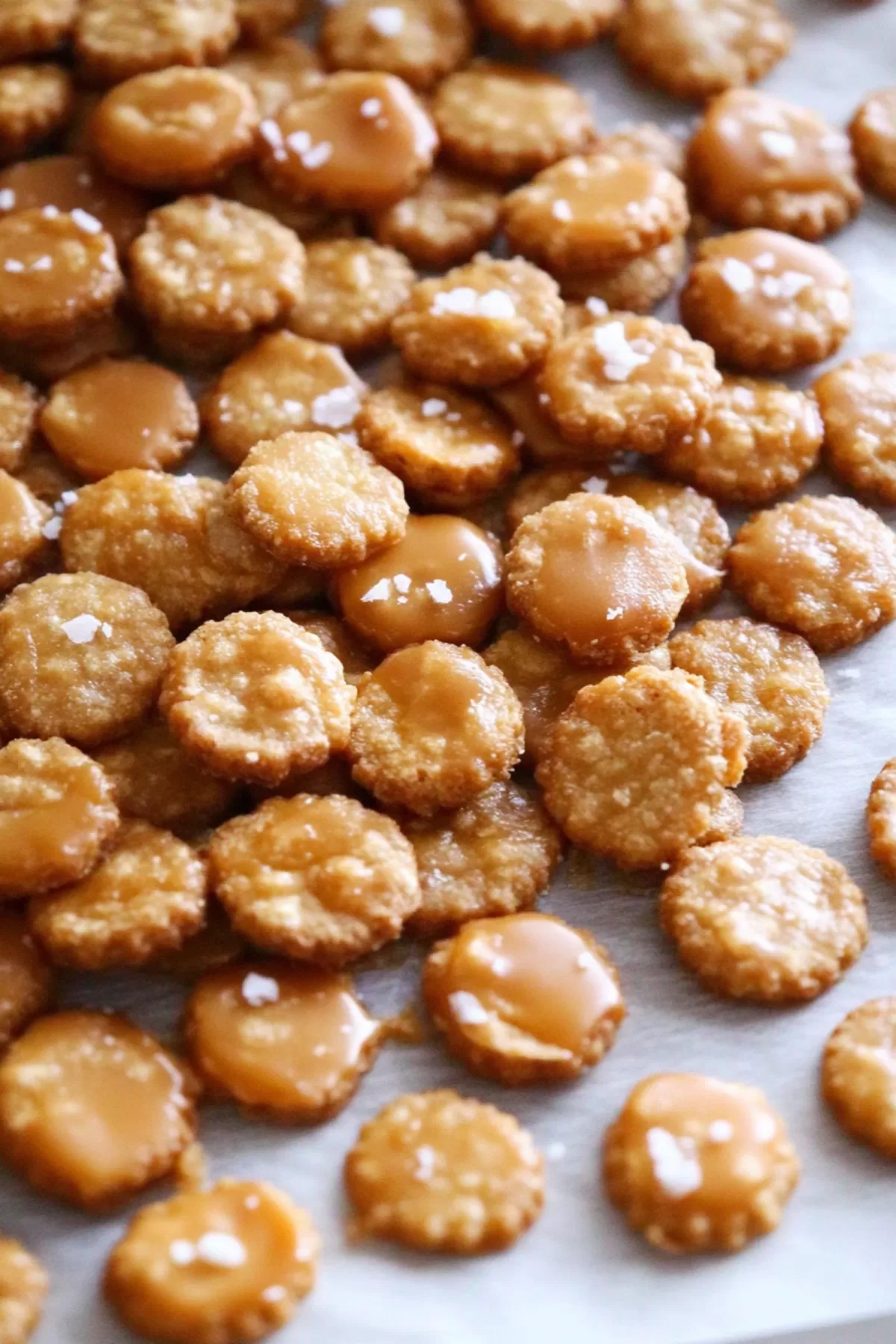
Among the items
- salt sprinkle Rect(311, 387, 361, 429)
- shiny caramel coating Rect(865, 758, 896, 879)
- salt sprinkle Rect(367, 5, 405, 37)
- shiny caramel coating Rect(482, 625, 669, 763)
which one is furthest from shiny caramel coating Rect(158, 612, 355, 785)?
salt sprinkle Rect(367, 5, 405, 37)

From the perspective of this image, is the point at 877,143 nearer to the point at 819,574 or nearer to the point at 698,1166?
the point at 819,574

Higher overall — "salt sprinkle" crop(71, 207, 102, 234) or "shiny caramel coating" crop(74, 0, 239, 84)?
"shiny caramel coating" crop(74, 0, 239, 84)

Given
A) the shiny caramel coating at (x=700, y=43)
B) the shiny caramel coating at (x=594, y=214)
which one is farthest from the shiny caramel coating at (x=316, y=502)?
the shiny caramel coating at (x=700, y=43)

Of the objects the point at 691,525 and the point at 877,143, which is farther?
the point at 877,143

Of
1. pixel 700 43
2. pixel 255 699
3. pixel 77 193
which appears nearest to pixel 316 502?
pixel 255 699

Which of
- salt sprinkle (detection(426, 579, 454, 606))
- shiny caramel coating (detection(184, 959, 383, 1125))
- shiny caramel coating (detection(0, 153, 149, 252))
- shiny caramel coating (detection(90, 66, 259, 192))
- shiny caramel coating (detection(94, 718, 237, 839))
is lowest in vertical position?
shiny caramel coating (detection(184, 959, 383, 1125))

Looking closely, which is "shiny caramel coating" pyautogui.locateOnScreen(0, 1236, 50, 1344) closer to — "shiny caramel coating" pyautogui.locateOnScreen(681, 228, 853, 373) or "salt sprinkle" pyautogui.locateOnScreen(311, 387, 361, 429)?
"salt sprinkle" pyautogui.locateOnScreen(311, 387, 361, 429)
